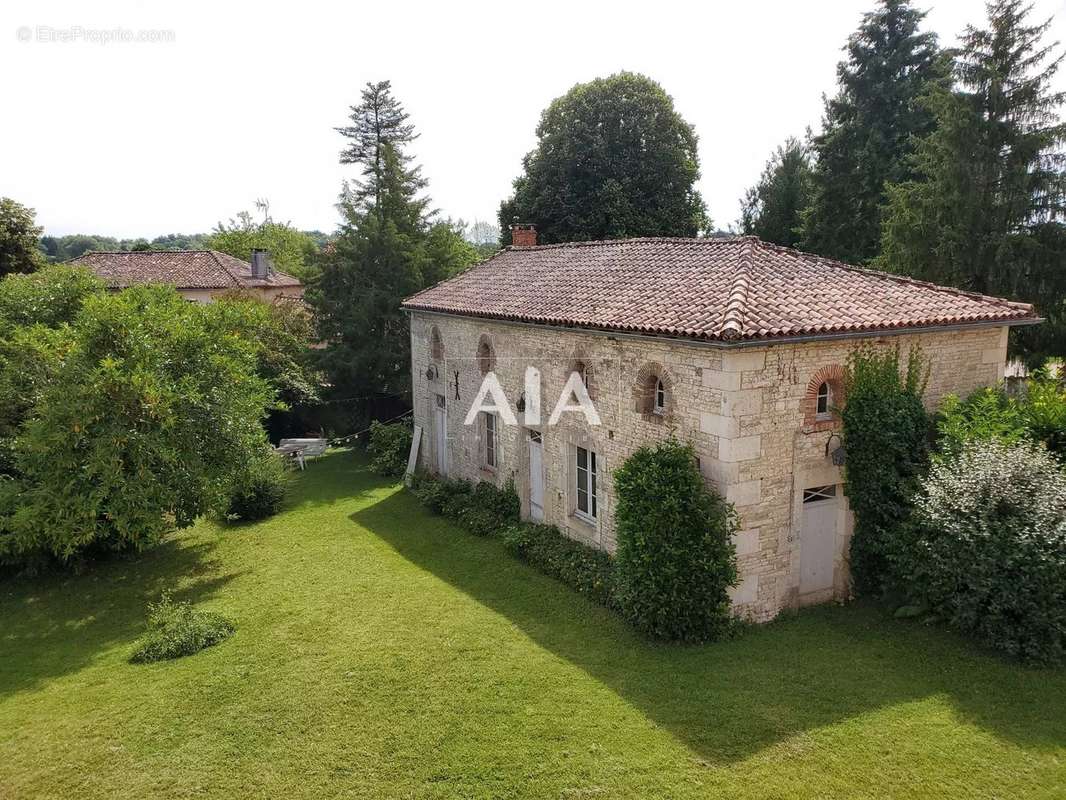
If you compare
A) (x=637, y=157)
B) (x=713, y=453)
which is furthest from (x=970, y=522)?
(x=637, y=157)

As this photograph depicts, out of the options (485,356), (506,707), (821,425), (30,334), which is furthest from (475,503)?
(30,334)

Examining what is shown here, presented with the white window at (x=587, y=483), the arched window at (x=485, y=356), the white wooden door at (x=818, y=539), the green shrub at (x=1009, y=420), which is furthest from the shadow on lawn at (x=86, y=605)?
the green shrub at (x=1009, y=420)

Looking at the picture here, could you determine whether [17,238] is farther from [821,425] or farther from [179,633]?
[821,425]

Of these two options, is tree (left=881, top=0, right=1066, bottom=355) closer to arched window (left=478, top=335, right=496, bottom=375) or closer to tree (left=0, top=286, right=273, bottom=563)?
arched window (left=478, top=335, right=496, bottom=375)

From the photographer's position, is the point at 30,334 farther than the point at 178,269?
No

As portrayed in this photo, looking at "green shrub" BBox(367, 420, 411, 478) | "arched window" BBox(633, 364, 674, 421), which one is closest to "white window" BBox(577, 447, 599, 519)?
"arched window" BBox(633, 364, 674, 421)

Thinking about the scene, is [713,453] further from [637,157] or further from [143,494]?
[637,157]

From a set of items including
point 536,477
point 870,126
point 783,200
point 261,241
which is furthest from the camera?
point 261,241
